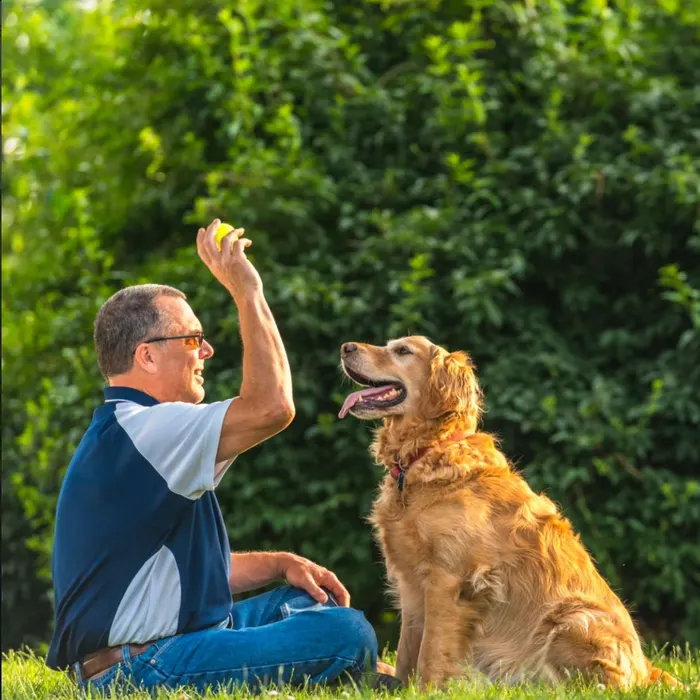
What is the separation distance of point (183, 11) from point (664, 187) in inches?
128

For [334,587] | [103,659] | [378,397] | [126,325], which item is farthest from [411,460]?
[103,659]

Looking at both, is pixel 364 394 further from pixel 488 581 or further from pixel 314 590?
pixel 488 581

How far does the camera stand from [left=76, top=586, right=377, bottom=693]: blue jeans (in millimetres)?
3982

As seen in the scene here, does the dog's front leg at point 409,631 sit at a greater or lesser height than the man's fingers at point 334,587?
lesser

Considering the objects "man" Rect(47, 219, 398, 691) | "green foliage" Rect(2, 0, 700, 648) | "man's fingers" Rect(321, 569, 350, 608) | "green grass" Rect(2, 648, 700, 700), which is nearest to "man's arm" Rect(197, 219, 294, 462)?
"man" Rect(47, 219, 398, 691)

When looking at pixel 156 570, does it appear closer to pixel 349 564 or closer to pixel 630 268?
pixel 349 564

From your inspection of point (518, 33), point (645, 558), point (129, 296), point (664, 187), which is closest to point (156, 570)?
point (129, 296)

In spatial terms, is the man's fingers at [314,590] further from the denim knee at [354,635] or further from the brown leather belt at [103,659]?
the brown leather belt at [103,659]

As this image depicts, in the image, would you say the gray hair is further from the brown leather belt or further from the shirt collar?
the brown leather belt

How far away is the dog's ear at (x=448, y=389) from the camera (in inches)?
194

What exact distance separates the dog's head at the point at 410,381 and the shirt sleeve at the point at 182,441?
3.70 feet

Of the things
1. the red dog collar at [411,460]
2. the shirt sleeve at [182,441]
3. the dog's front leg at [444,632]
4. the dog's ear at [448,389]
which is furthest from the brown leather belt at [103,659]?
the dog's ear at [448,389]

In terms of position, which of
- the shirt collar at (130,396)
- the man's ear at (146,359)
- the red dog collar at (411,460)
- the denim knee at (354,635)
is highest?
the man's ear at (146,359)

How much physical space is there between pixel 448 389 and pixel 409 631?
40.2 inches
